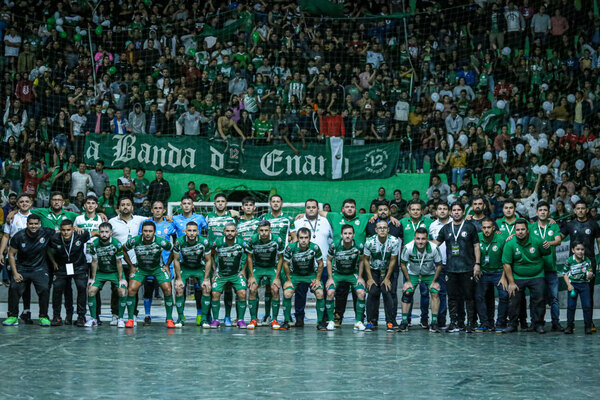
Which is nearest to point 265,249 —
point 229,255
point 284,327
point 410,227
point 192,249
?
point 229,255

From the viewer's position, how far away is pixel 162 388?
783 cm

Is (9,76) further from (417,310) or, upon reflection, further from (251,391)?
(251,391)

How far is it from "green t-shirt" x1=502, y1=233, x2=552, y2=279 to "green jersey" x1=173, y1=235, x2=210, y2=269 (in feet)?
14.6

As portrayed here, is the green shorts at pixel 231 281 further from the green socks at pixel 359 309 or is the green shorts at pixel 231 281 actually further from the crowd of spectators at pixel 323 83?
the crowd of spectators at pixel 323 83

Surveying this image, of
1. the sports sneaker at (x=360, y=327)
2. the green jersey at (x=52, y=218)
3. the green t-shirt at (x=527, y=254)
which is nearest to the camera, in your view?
the green t-shirt at (x=527, y=254)

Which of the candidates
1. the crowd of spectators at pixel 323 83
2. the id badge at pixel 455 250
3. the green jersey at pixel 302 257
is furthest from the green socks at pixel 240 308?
the crowd of spectators at pixel 323 83

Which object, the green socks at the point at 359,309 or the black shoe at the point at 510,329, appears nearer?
the black shoe at the point at 510,329

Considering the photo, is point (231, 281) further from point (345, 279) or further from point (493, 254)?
point (493, 254)

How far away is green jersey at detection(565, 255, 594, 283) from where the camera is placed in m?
12.6

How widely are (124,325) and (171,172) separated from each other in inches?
326

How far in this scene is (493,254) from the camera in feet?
42.2

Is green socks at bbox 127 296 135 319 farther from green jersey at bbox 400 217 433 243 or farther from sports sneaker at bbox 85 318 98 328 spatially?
green jersey at bbox 400 217 433 243

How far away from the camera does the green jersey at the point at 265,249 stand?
13.0 meters

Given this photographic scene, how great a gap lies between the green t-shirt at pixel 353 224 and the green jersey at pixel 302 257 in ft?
2.37
